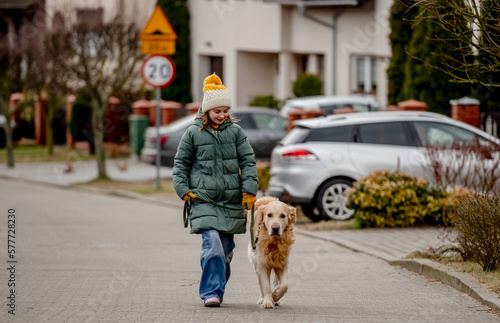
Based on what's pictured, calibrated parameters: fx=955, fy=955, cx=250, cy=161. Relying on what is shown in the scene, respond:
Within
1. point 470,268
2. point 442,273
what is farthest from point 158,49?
point 470,268

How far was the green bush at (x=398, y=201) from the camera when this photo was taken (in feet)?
43.0

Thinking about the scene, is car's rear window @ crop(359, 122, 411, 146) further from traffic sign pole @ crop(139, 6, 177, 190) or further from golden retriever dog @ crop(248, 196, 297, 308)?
golden retriever dog @ crop(248, 196, 297, 308)

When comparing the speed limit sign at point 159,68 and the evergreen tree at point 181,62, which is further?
the evergreen tree at point 181,62

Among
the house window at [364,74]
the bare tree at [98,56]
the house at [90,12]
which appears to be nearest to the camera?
the bare tree at [98,56]

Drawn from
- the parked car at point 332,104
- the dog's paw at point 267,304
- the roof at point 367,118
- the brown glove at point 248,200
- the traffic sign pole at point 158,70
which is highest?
the traffic sign pole at point 158,70

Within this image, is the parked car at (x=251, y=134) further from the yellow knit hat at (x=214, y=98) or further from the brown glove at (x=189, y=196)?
the brown glove at (x=189, y=196)

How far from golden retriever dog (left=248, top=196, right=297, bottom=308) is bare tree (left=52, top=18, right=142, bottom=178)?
1531 centimetres

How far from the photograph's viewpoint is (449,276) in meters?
9.11

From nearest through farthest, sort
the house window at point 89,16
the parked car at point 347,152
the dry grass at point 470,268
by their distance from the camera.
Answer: the dry grass at point 470,268
the parked car at point 347,152
the house window at point 89,16

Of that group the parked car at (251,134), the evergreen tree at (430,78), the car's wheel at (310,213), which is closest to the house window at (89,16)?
the parked car at (251,134)

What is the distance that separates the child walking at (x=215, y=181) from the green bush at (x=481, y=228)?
2.39 m

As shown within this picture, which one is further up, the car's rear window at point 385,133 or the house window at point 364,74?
the house window at point 364,74

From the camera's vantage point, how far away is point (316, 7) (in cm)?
3117

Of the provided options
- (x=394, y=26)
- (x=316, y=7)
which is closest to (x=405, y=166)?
(x=394, y=26)
